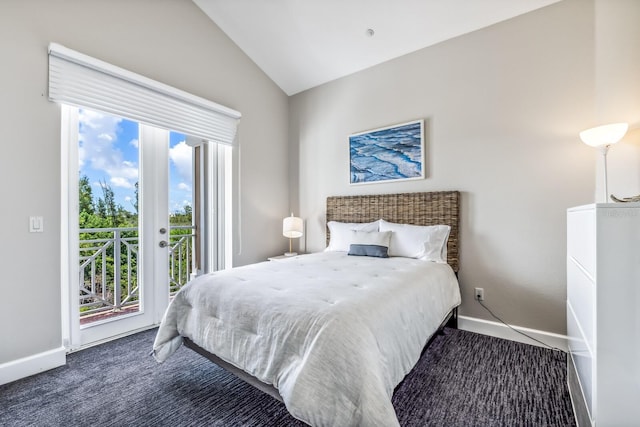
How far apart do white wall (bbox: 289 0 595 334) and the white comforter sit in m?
0.81

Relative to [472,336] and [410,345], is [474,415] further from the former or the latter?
[472,336]

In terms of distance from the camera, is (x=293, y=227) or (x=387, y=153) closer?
(x=387, y=153)

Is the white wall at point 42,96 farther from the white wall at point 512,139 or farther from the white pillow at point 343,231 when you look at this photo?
the white wall at point 512,139

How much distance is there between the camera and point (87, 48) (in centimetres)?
231

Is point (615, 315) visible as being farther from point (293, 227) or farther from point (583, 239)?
point (293, 227)

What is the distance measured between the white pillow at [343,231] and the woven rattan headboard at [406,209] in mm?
145

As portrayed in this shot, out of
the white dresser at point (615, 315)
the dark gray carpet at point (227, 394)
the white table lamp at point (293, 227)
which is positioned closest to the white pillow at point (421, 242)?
the dark gray carpet at point (227, 394)

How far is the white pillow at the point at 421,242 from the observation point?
268 centimetres

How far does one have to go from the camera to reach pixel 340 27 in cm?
301

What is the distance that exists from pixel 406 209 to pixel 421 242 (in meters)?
0.48

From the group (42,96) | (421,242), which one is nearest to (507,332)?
(421,242)

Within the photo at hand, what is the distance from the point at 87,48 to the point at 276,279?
240cm

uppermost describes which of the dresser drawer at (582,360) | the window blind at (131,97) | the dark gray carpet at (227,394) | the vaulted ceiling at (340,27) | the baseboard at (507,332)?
the vaulted ceiling at (340,27)

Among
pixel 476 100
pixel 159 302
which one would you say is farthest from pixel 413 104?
pixel 159 302
